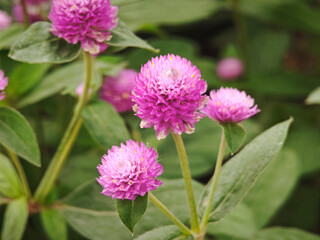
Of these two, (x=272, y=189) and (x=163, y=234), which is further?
(x=272, y=189)

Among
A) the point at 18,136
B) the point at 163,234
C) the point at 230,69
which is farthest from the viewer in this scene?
the point at 230,69

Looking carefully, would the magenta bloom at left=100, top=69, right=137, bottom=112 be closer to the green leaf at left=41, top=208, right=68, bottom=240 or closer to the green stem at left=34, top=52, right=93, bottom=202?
the green stem at left=34, top=52, right=93, bottom=202

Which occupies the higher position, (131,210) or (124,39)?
(124,39)

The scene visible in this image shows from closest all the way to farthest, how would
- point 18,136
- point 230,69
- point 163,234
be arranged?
point 163,234 < point 18,136 < point 230,69

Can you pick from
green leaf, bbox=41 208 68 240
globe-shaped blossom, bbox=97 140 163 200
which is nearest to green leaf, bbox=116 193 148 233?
globe-shaped blossom, bbox=97 140 163 200

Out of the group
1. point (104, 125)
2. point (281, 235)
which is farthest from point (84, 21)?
point (281, 235)

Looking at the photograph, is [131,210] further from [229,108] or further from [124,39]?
[124,39]
